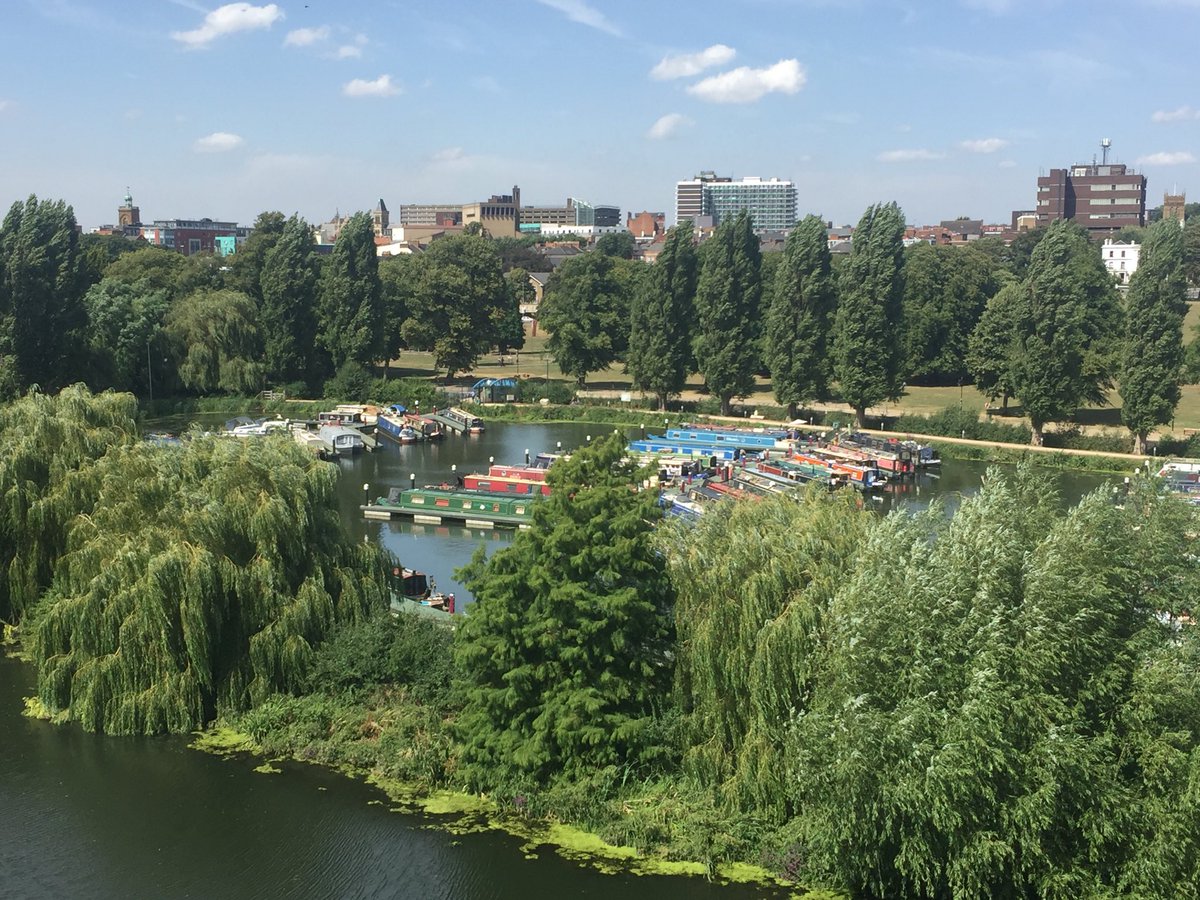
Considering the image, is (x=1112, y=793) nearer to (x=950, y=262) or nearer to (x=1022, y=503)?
(x=1022, y=503)

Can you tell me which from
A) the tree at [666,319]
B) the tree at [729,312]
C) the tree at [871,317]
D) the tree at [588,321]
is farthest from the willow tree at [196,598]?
the tree at [588,321]

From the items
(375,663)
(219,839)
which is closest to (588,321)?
(375,663)

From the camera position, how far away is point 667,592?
15195 mm

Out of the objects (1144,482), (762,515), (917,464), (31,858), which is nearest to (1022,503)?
(1144,482)

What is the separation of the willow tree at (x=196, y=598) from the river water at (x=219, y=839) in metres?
0.70

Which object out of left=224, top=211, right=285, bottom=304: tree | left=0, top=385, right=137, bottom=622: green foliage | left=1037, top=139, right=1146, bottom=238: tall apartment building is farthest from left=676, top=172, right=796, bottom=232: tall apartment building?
left=0, top=385, right=137, bottom=622: green foliage

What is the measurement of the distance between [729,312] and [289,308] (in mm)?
18842

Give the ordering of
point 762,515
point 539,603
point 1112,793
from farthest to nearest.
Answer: point 762,515 → point 539,603 → point 1112,793

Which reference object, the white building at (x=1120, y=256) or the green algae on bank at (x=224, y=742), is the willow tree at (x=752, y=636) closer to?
the green algae on bank at (x=224, y=742)

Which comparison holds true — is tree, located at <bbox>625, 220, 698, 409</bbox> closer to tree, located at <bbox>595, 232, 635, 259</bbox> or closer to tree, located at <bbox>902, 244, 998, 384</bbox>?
tree, located at <bbox>902, 244, 998, 384</bbox>

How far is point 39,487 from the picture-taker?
68.1 ft

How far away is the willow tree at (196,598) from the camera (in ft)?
54.2

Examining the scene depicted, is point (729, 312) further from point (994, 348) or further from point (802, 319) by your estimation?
point (994, 348)

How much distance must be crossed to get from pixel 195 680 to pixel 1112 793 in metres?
11.7
